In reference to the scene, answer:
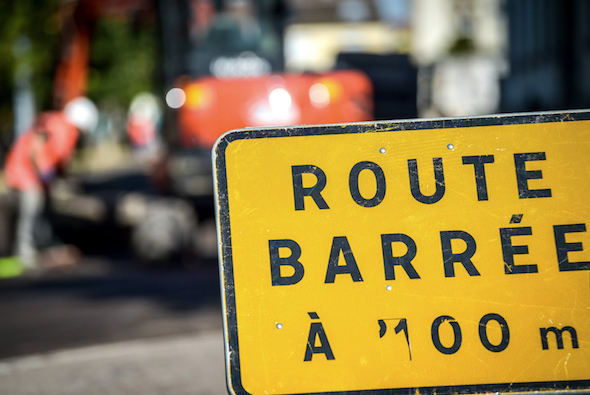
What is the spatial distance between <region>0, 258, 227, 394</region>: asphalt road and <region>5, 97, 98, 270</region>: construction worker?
81cm

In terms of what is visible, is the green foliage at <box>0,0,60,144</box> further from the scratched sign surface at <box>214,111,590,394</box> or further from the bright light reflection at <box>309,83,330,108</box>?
the scratched sign surface at <box>214,111,590,394</box>

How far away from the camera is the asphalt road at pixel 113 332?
185 inches

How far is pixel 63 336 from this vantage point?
623 cm

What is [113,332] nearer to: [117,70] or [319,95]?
[319,95]

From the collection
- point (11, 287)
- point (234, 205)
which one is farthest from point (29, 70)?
point (234, 205)

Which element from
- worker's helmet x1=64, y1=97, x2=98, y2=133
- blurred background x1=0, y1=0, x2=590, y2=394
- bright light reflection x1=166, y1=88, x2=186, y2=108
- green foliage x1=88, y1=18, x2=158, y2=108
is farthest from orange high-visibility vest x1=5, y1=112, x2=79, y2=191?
green foliage x1=88, y1=18, x2=158, y2=108

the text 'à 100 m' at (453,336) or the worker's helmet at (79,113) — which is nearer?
the text 'à 100 m' at (453,336)

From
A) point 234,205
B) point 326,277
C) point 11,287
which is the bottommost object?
point 11,287

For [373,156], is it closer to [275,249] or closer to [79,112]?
[275,249]

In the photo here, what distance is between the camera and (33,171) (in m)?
9.91

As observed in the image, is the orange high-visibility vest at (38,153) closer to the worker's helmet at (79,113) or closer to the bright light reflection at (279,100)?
the worker's helmet at (79,113)

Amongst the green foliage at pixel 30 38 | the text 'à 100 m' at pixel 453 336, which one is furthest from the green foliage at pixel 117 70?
the text 'à 100 m' at pixel 453 336

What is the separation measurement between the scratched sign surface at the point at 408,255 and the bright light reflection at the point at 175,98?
6910mm

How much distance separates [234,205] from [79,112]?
9355 millimetres
